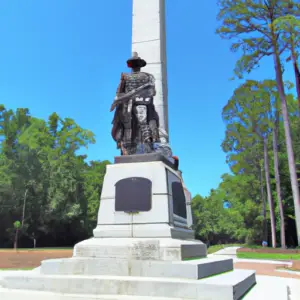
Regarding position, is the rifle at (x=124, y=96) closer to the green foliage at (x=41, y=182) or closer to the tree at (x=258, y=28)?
the tree at (x=258, y=28)

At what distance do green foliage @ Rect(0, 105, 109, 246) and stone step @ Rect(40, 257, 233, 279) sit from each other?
25443 millimetres

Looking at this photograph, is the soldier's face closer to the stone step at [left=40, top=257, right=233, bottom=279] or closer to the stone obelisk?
the stone step at [left=40, top=257, right=233, bottom=279]

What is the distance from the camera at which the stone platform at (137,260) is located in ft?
13.0

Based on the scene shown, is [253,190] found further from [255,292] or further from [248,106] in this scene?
[255,292]

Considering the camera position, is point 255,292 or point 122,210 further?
point 122,210

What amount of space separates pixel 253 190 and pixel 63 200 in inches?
657

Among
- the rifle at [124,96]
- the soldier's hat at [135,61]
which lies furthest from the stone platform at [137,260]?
the soldier's hat at [135,61]

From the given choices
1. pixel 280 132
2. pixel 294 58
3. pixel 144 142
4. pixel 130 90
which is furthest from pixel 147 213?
pixel 280 132

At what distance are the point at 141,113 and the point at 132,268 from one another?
2958 millimetres

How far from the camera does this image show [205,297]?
12.3ft

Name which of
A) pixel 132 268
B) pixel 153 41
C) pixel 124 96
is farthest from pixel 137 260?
pixel 153 41

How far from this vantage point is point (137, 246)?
4.72 m

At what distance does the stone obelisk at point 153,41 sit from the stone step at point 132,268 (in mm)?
5725

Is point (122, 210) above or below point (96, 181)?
below
